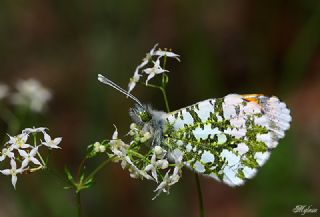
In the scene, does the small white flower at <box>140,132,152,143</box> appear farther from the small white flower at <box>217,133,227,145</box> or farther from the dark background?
the dark background

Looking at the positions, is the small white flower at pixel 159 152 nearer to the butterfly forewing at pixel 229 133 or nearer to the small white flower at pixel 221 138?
the butterfly forewing at pixel 229 133

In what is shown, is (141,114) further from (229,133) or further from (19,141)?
(19,141)

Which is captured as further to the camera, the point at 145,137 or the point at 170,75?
the point at 170,75

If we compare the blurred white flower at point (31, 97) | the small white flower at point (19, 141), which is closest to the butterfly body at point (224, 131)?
the small white flower at point (19, 141)

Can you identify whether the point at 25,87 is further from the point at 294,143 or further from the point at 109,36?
the point at 294,143

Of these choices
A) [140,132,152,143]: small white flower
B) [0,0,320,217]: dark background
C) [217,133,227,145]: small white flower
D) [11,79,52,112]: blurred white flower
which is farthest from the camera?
[0,0,320,217]: dark background

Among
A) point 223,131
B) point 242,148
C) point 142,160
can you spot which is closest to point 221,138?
point 223,131

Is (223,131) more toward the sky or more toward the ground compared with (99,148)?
more toward the sky

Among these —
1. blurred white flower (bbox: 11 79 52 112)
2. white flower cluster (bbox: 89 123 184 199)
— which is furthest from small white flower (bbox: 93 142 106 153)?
blurred white flower (bbox: 11 79 52 112)
